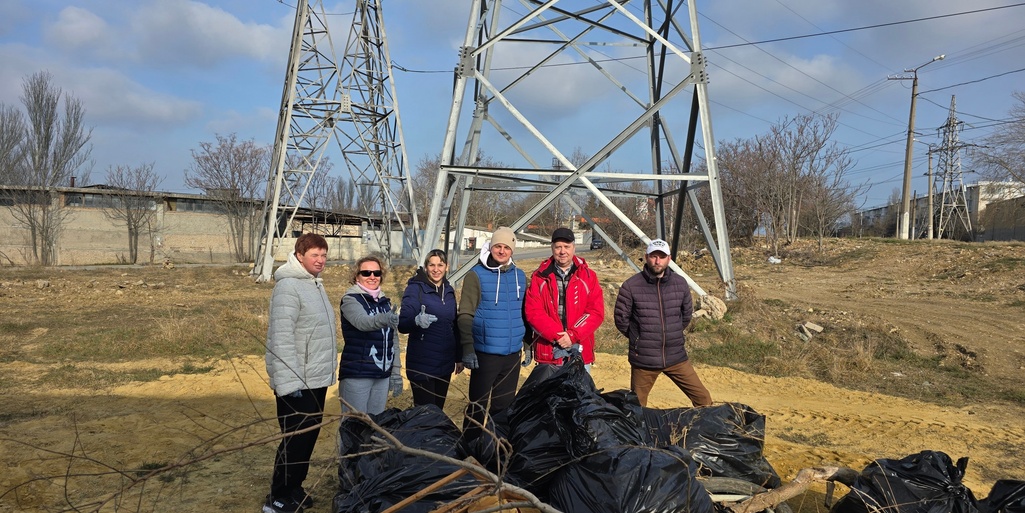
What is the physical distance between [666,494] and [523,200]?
4680 cm

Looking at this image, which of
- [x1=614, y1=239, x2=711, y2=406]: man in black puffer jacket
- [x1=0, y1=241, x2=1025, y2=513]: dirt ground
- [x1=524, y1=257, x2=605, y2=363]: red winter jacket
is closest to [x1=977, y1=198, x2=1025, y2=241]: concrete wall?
[x1=0, y1=241, x2=1025, y2=513]: dirt ground

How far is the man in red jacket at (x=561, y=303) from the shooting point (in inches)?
165

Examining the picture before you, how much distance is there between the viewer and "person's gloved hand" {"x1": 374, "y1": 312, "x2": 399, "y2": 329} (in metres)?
3.67

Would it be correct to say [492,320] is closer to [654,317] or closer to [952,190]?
[654,317]

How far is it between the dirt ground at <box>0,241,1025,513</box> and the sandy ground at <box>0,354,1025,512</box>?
0.02 m

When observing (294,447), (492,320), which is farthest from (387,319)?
(294,447)

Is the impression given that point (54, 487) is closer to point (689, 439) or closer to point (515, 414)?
point (515, 414)

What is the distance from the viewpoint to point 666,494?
2289mm

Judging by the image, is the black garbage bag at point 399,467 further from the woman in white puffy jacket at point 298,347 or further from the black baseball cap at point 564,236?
the black baseball cap at point 564,236

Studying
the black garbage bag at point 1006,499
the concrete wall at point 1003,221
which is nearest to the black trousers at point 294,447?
the black garbage bag at point 1006,499

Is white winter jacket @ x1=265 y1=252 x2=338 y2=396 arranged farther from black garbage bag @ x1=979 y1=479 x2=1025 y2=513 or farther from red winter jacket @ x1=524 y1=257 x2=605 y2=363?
black garbage bag @ x1=979 y1=479 x2=1025 y2=513

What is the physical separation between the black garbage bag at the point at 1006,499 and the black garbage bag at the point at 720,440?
100cm

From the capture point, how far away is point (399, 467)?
8.84 feet

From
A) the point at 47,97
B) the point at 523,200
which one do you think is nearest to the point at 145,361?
the point at 47,97
